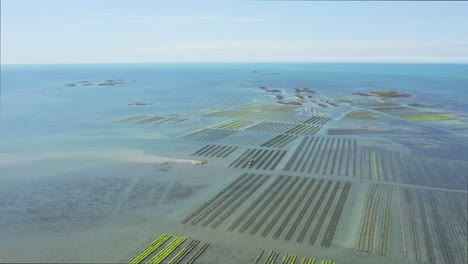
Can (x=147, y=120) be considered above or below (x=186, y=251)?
above

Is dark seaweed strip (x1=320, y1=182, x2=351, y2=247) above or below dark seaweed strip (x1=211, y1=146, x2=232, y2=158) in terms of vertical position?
below

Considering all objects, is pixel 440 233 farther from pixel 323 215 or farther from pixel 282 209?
pixel 282 209

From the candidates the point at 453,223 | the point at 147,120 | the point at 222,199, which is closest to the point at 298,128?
the point at 147,120

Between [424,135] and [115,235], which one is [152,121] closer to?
[115,235]

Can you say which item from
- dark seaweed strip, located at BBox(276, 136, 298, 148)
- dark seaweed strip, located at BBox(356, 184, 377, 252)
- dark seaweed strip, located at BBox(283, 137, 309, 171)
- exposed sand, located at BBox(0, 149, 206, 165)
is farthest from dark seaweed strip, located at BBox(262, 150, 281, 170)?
dark seaweed strip, located at BBox(356, 184, 377, 252)

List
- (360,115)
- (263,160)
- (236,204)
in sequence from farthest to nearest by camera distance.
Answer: (360,115)
(263,160)
(236,204)

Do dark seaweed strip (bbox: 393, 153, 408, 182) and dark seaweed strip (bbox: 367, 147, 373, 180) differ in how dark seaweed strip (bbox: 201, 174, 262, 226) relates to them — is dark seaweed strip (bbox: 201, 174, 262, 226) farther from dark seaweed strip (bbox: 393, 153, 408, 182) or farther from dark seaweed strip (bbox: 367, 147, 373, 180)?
dark seaweed strip (bbox: 393, 153, 408, 182)
